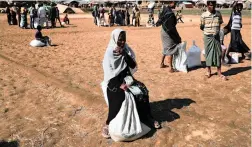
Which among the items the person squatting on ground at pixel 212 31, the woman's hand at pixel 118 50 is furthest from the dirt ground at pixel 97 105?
the woman's hand at pixel 118 50

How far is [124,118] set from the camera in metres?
4.46

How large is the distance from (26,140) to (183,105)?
2874mm

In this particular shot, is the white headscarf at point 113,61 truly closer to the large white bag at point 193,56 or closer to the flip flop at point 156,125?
the flip flop at point 156,125

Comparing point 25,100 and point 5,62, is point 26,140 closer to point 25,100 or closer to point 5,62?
point 25,100

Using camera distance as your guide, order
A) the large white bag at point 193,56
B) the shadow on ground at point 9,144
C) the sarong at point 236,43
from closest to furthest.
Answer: the shadow on ground at point 9,144, the large white bag at point 193,56, the sarong at point 236,43

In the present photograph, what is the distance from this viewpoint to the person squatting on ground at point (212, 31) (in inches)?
277

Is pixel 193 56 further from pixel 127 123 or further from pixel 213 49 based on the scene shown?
pixel 127 123

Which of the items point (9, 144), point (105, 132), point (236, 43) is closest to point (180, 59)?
point (236, 43)

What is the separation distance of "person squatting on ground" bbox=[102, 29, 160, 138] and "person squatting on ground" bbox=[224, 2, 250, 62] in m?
4.68

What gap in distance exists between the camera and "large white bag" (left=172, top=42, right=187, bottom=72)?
8.00 metres

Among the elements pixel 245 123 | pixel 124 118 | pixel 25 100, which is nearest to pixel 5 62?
pixel 25 100

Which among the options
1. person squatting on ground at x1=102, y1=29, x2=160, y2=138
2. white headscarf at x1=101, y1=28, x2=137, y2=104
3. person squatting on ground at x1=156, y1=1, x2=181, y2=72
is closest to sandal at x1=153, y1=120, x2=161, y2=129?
person squatting on ground at x1=102, y1=29, x2=160, y2=138

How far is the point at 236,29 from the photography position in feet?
28.9

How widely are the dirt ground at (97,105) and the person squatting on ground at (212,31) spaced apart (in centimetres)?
58
